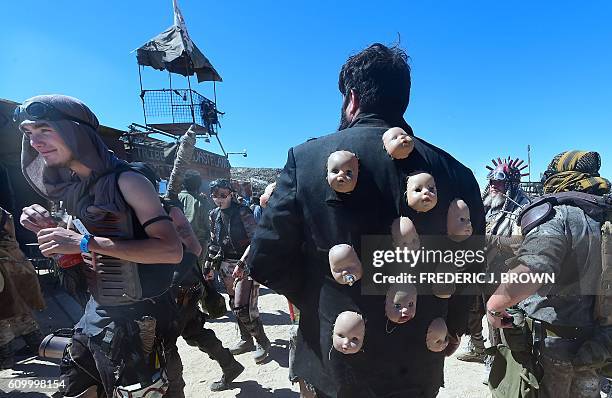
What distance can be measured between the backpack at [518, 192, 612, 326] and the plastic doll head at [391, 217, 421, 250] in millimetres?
1125

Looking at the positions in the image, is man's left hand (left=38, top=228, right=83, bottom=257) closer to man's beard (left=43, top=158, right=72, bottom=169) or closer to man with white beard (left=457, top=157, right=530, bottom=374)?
man's beard (left=43, top=158, right=72, bottom=169)

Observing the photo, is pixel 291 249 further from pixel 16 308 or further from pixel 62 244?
pixel 16 308

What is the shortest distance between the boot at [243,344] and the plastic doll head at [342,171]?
157 inches

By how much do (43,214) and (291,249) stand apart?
5.20 ft

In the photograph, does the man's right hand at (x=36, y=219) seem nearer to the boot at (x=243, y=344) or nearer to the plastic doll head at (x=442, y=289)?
the plastic doll head at (x=442, y=289)

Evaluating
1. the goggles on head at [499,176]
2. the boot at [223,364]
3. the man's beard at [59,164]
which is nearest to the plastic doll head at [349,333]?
the man's beard at [59,164]

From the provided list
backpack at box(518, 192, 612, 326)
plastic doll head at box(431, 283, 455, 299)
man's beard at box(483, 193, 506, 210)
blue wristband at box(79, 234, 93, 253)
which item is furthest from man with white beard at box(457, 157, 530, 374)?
blue wristband at box(79, 234, 93, 253)

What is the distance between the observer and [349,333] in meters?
1.55

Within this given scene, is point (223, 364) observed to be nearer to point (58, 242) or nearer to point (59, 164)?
point (58, 242)

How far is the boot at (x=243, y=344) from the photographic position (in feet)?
16.0

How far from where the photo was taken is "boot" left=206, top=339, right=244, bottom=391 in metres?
3.79

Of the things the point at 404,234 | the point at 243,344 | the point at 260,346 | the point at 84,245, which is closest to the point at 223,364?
the point at 260,346

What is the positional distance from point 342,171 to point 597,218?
6.03 feet

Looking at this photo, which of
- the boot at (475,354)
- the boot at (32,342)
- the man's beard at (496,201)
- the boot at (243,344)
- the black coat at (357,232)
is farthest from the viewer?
the man's beard at (496,201)
